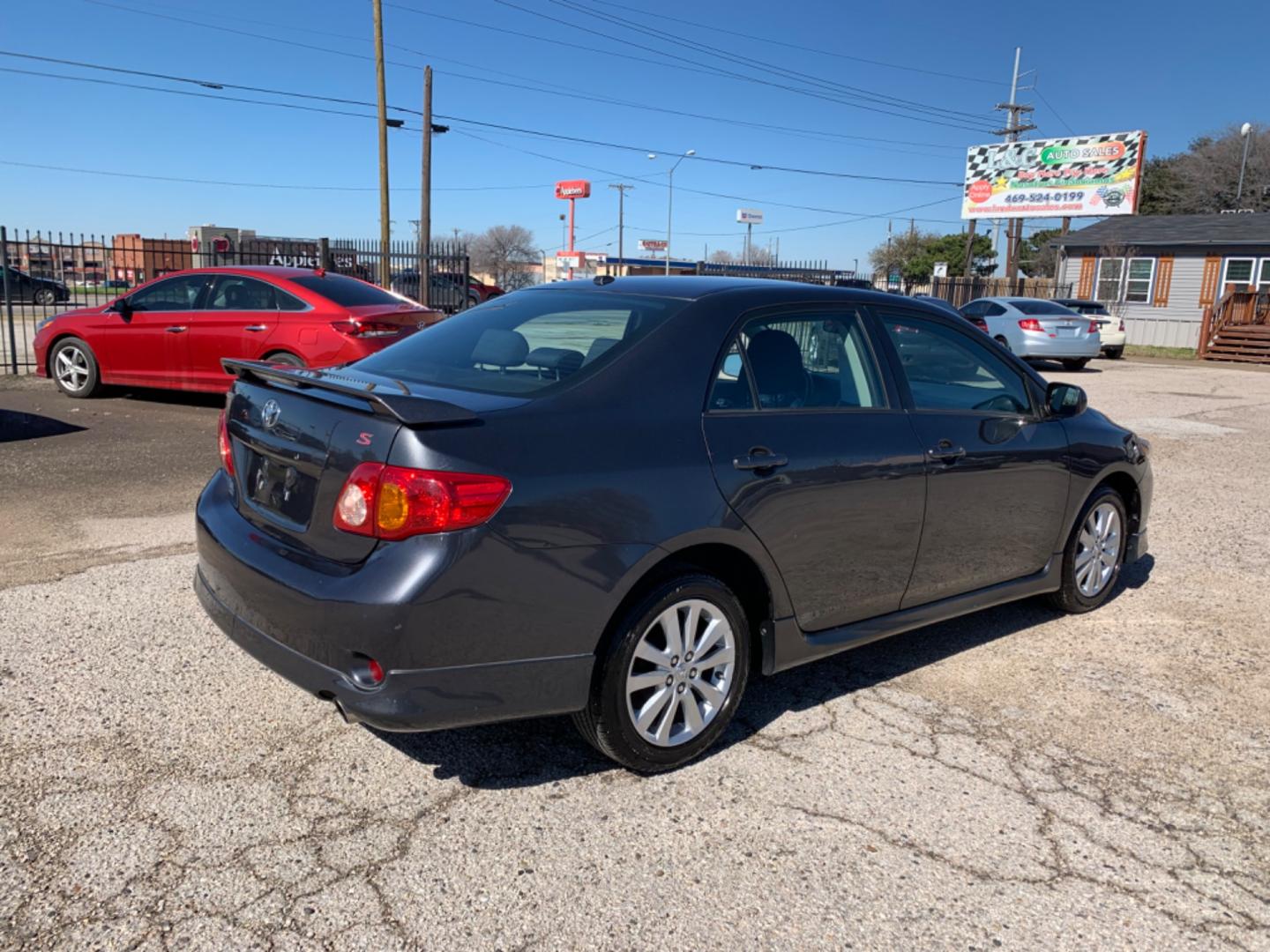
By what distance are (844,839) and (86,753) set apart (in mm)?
2434

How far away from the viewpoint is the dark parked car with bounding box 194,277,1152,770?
280 centimetres

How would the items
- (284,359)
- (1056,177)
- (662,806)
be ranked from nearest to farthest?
(662,806), (284,359), (1056,177)

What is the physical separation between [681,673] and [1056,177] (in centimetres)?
4480

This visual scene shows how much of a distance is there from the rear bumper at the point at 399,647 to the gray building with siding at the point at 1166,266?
3356 cm

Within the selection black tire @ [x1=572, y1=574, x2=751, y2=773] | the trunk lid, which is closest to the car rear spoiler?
the trunk lid

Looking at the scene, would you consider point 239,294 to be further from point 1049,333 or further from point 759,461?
point 1049,333

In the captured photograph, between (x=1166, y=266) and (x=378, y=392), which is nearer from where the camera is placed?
(x=378, y=392)

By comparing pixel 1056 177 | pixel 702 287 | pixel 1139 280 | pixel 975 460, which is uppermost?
pixel 1056 177

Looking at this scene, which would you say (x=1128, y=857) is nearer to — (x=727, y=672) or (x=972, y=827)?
(x=972, y=827)

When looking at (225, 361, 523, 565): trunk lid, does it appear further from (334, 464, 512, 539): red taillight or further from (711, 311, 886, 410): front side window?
(711, 311, 886, 410): front side window

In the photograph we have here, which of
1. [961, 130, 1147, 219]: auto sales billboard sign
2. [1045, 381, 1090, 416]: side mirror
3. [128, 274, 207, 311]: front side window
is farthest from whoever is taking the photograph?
[961, 130, 1147, 219]: auto sales billboard sign

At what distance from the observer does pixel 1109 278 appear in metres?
37.3

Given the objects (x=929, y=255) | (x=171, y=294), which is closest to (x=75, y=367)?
(x=171, y=294)

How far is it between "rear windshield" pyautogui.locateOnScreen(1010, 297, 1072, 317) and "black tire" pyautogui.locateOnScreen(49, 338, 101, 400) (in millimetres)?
17541
